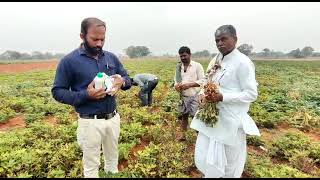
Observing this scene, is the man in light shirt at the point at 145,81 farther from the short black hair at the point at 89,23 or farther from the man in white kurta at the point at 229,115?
the short black hair at the point at 89,23

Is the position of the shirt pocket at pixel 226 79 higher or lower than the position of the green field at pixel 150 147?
higher

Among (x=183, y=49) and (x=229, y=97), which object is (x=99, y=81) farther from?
(x=183, y=49)

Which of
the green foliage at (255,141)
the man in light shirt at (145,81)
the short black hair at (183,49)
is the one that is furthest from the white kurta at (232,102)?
the man in light shirt at (145,81)

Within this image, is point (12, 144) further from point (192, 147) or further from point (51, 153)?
point (192, 147)

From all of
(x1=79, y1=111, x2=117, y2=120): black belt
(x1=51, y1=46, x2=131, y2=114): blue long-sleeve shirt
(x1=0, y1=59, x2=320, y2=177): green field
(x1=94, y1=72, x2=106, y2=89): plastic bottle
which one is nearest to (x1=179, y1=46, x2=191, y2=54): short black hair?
(x1=0, y1=59, x2=320, y2=177): green field

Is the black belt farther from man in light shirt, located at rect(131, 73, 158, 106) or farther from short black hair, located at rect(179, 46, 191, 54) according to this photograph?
man in light shirt, located at rect(131, 73, 158, 106)

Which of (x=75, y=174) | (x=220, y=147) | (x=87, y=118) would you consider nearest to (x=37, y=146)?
(x=75, y=174)

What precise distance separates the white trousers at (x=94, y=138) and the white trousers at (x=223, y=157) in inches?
41.0

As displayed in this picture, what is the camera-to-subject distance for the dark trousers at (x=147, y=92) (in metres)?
9.11

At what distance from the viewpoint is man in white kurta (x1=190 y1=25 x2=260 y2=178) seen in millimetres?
3885

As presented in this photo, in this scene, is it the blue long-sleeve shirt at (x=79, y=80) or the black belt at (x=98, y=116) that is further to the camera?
the black belt at (x=98, y=116)

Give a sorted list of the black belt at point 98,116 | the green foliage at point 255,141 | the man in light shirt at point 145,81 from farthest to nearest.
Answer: the man in light shirt at point 145,81 < the green foliage at point 255,141 < the black belt at point 98,116

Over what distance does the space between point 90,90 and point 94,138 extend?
1.75 ft

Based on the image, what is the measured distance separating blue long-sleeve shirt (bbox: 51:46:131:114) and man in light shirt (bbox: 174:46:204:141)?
242 cm
